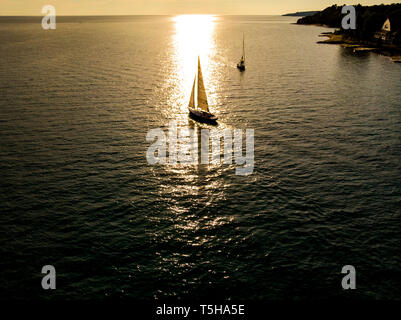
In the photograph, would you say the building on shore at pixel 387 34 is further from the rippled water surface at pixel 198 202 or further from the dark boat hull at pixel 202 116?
the dark boat hull at pixel 202 116

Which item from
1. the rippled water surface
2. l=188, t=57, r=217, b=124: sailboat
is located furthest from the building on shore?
l=188, t=57, r=217, b=124: sailboat

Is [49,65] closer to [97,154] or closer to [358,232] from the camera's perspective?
[97,154]

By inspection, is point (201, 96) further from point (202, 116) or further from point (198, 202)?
point (198, 202)

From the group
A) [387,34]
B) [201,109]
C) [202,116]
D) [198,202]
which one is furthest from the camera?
[387,34]

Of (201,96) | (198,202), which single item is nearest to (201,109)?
(201,96)

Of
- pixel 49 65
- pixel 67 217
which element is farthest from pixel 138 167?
pixel 49 65

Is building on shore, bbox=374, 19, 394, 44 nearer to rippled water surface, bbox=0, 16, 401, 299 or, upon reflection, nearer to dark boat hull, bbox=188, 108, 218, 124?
rippled water surface, bbox=0, 16, 401, 299
